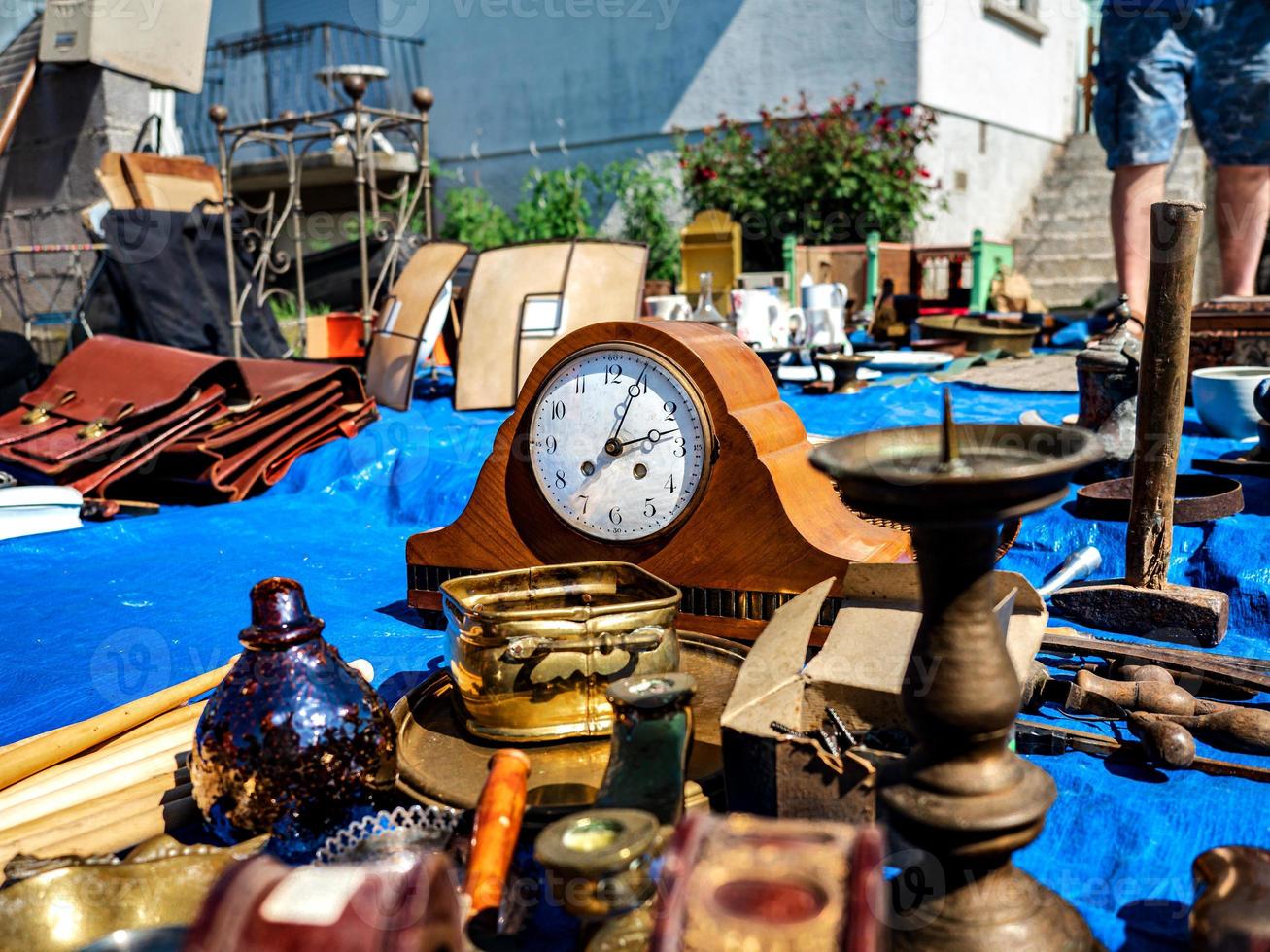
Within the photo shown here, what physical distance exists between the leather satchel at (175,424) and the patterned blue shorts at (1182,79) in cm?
313

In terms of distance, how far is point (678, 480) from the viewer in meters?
1.96

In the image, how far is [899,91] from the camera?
28.8 ft

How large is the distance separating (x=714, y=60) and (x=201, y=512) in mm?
7563

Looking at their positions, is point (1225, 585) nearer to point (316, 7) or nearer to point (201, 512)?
point (201, 512)

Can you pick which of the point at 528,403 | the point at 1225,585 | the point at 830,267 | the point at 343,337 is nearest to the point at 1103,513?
the point at 1225,585

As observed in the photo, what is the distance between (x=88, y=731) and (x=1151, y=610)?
6.29 feet

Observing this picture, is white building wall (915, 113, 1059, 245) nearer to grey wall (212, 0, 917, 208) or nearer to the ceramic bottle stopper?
grey wall (212, 0, 917, 208)

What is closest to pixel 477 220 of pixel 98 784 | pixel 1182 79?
pixel 1182 79

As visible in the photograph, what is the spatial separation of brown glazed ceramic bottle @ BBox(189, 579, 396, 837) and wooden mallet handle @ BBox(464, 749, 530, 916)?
219 mm

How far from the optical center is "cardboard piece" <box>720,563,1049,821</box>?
131cm

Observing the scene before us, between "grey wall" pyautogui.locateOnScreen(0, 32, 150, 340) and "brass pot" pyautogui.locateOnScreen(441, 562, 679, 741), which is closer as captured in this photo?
"brass pot" pyautogui.locateOnScreen(441, 562, 679, 741)

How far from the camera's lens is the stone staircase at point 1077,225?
29.9ft

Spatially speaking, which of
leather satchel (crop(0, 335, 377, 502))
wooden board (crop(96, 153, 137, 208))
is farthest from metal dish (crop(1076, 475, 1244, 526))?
wooden board (crop(96, 153, 137, 208))

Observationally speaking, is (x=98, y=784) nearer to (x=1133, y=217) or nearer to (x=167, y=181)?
(x=1133, y=217)
